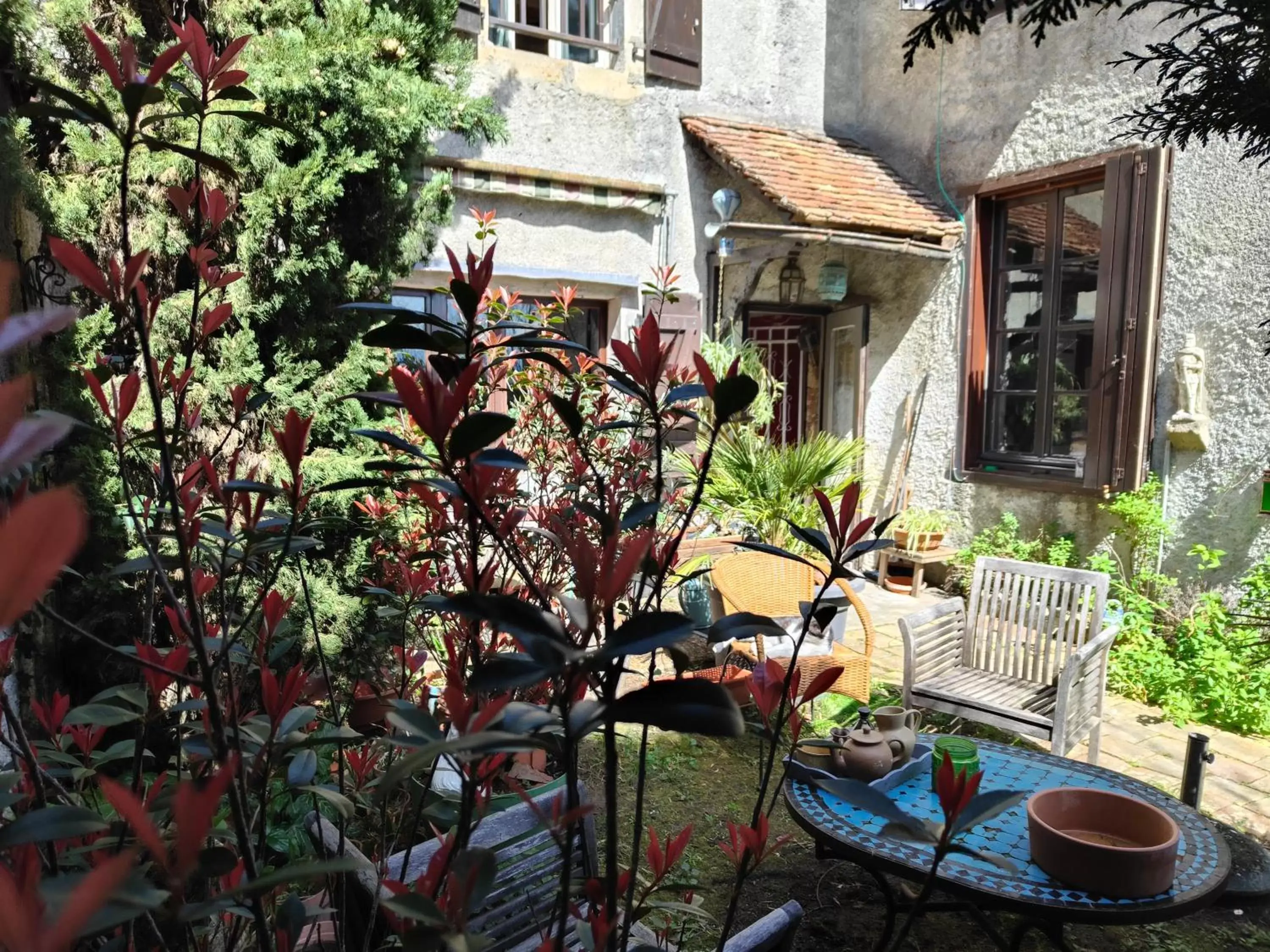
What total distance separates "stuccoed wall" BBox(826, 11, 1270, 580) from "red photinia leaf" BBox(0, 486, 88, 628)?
5.66 meters

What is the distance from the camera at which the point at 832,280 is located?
6.57 metres

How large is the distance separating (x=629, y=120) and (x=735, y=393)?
5.88m

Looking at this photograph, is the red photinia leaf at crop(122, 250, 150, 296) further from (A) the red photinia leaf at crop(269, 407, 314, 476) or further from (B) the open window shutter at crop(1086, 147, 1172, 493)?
(B) the open window shutter at crop(1086, 147, 1172, 493)

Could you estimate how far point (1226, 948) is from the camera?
2479 millimetres

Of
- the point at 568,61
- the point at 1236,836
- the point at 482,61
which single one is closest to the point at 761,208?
the point at 568,61

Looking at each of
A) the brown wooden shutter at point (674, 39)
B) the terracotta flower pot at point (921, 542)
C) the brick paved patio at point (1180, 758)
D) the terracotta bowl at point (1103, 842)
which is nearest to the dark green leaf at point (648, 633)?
the terracotta bowl at point (1103, 842)

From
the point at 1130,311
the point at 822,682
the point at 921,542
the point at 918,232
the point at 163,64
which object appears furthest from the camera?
the point at 921,542

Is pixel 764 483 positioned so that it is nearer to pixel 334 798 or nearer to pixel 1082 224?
pixel 1082 224

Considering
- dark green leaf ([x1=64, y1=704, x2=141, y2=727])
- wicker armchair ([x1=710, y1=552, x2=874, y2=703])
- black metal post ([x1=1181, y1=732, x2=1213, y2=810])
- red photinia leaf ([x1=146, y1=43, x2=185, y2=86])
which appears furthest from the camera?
wicker armchair ([x1=710, y1=552, x2=874, y2=703])

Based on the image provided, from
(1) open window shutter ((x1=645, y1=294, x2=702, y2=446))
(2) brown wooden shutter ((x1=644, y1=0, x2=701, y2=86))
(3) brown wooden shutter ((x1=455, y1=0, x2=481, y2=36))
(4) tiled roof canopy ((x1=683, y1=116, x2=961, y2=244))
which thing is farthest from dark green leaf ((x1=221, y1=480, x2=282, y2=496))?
(2) brown wooden shutter ((x1=644, y1=0, x2=701, y2=86))

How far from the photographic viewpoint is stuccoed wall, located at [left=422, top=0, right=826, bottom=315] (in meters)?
5.61

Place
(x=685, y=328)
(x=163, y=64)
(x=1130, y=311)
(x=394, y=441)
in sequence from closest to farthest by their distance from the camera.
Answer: (x=163, y=64), (x=394, y=441), (x=1130, y=311), (x=685, y=328)

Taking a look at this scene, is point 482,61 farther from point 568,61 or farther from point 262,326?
point 262,326

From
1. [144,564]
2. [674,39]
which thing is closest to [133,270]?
[144,564]
